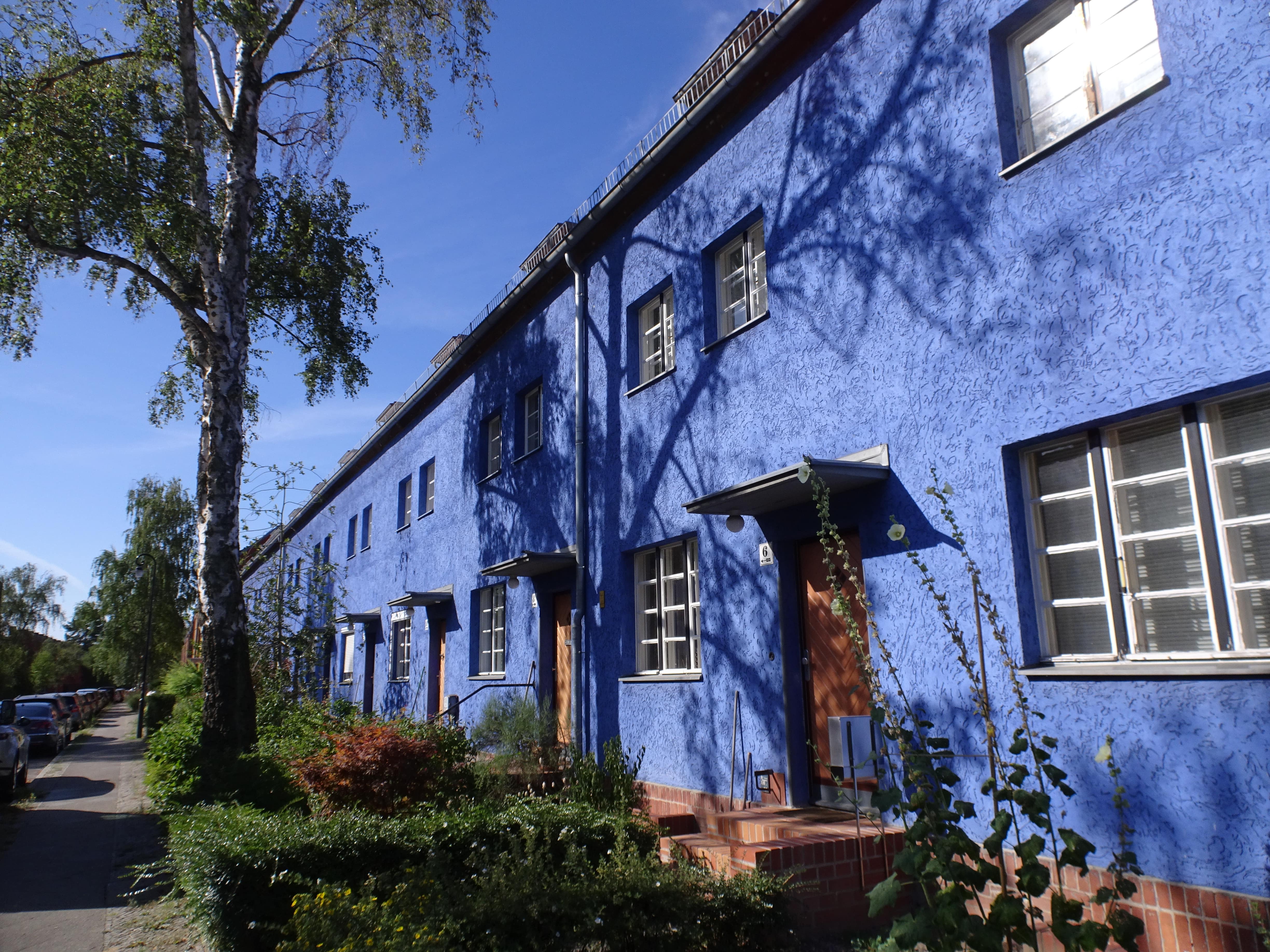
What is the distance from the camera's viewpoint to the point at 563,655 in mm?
12102

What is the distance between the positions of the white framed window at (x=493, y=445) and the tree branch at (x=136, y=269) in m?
4.50

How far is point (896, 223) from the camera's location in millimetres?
6590

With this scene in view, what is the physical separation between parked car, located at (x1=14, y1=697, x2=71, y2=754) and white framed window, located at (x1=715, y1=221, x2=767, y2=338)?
24.3m

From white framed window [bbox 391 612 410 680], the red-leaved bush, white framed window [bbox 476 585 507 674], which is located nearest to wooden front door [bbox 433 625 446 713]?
white framed window [bbox 391 612 410 680]

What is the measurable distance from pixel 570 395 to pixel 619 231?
2.27 m

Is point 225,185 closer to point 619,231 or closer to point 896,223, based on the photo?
point 619,231

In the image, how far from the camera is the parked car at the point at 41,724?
2555 centimetres

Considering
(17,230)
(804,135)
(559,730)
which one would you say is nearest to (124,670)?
(17,230)

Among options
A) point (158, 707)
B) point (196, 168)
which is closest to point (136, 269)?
point (196, 168)

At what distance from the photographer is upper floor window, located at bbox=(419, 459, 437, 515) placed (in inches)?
736

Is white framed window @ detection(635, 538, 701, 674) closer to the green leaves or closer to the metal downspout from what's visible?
the metal downspout

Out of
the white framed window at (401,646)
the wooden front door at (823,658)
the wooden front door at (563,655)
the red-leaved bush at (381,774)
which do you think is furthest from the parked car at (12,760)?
the wooden front door at (823,658)

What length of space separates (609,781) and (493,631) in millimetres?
5854

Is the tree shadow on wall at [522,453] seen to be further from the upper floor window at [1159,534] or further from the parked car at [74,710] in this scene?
the parked car at [74,710]
